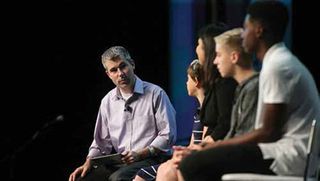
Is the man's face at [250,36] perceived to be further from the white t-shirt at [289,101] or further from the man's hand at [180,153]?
the man's hand at [180,153]

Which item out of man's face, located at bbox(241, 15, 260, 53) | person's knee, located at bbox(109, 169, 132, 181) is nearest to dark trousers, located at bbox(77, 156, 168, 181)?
person's knee, located at bbox(109, 169, 132, 181)

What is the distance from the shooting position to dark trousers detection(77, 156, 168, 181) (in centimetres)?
397

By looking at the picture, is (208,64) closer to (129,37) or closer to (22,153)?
(129,37)

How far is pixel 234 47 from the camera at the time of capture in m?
3.09

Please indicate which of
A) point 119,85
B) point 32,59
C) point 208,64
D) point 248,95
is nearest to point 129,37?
point 32,59

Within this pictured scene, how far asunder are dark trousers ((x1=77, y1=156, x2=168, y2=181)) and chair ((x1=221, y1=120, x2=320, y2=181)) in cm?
117

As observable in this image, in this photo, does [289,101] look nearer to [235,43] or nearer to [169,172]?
[235,43]

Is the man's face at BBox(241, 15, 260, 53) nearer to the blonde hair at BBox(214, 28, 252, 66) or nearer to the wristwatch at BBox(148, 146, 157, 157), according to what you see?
the blonde hair at BBox(214, 28, 252, 66)

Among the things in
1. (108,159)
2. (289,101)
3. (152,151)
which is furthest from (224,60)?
(108,159)

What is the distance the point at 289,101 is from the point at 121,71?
58.7 inches

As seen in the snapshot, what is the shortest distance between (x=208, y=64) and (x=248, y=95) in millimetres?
382

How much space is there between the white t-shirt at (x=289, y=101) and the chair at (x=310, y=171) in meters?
0.04

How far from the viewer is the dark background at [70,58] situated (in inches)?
205

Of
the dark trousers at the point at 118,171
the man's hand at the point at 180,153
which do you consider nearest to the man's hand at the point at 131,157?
the dark trousers at the point at 118,171
